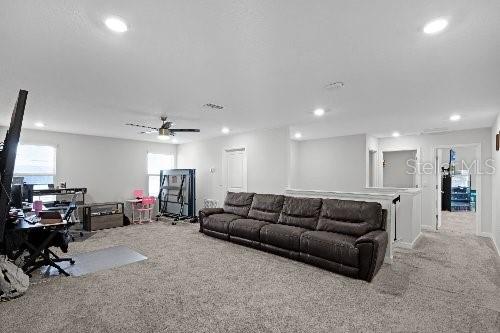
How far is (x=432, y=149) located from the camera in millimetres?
6516

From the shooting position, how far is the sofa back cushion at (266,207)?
5.00m

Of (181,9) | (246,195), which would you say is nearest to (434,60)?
(181,9)

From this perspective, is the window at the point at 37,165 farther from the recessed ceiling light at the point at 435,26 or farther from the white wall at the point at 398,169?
the white wall at the point at 398,169

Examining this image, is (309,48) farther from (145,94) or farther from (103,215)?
(103,215)

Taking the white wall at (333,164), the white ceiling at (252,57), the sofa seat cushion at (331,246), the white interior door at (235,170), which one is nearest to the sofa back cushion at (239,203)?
the white interior door at (235,170)

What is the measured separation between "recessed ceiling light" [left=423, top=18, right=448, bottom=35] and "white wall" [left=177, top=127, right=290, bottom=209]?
3901 mm

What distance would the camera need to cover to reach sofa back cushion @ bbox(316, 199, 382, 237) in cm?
378

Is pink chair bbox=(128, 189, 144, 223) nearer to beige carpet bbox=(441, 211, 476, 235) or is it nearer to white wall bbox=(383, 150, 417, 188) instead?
white wall bbox=(383, 150, 417, 188)

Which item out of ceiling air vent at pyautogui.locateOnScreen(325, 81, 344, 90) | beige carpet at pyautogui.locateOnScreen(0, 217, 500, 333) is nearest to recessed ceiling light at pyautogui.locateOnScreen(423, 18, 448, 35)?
ceiling air vent at pyautogui.locateOnScreen(325, 81, 344, 90)

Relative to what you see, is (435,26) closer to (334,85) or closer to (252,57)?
(334,85)

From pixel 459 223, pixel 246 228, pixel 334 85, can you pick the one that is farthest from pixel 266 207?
pixel 459 223

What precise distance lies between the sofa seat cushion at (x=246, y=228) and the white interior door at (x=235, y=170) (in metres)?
1.79

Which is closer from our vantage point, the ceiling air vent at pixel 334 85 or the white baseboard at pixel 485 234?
the ceiling air vent at pixel 334 85

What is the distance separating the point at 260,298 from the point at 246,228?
1928mm
